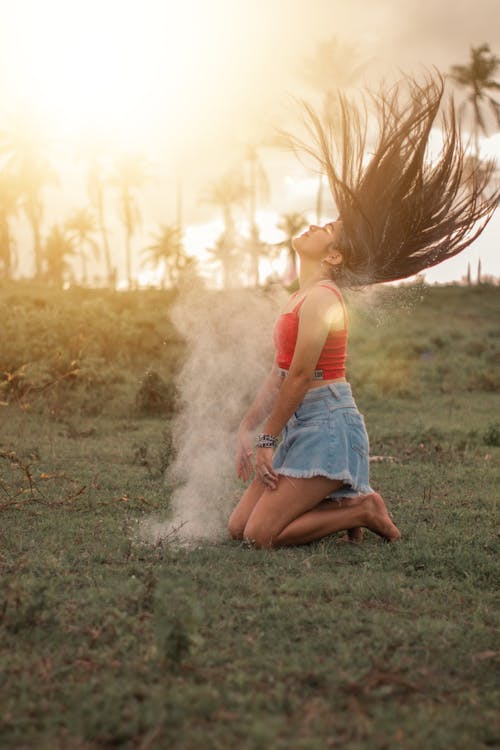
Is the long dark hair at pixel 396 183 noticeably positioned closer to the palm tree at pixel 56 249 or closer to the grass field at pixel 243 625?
the grass field at pixel 243 625

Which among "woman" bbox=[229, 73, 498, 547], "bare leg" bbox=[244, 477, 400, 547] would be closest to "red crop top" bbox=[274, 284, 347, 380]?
"woman" bbox=[229, 73, 498, 547]

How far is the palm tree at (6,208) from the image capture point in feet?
168

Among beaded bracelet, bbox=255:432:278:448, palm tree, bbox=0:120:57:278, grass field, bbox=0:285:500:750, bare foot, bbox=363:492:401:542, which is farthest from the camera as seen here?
palm tree, bbox=0:120:57:278

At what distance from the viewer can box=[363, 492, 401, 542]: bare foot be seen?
540cm

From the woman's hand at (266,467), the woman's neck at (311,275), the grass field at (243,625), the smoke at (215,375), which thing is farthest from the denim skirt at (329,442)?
the smoke at (215,375)

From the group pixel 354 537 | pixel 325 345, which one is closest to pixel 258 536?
pixel 354 537

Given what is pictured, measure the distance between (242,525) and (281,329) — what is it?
1341mm

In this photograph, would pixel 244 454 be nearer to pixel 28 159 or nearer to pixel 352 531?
pixel 352 531

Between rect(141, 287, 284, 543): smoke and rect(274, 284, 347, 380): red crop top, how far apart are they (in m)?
0.88

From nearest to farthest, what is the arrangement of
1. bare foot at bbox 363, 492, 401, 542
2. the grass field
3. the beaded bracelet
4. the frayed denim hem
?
the grass field, the beaded bracelet, the frayed denim hem, bare foot at bbox 363, 492, 401, 542

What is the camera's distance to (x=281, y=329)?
5.36 metres

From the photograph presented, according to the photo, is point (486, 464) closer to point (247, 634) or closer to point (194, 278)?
point (194, 278)

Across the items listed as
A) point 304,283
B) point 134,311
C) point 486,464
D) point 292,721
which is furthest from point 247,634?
point 134,311

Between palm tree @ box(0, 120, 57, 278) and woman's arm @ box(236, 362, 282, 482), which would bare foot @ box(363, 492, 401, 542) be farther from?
palm tree @ box(0, 120, 57, 278)
